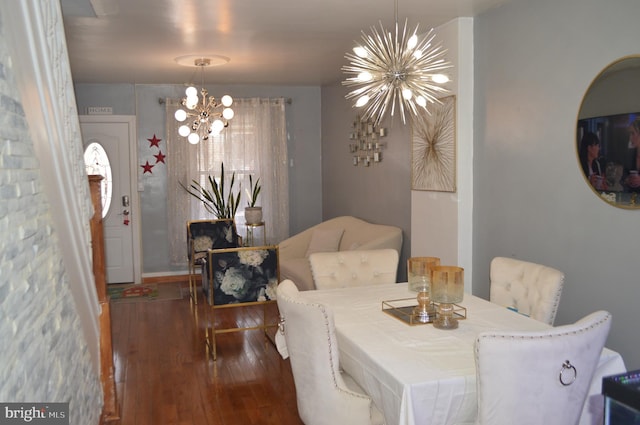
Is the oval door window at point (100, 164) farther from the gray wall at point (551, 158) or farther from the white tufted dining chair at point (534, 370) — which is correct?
the white tufted dining chair at point (534, 370)

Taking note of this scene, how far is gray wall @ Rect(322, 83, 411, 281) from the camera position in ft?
18.0

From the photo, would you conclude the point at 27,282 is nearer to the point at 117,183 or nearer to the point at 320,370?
the point at 320,370

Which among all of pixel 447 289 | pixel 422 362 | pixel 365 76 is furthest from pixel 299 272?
pixel 422 362

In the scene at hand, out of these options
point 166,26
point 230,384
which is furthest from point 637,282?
point 166,26

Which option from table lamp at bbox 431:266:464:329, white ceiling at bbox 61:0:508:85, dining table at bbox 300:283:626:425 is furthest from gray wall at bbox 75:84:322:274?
table lamp at bbox 431:266:464:329

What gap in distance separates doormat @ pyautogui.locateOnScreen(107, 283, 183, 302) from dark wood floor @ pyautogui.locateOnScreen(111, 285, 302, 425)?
0.79 m

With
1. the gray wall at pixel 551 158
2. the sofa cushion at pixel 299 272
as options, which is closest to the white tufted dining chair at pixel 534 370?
the gray wall at pixel 551 158

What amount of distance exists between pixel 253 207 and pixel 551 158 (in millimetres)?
4363

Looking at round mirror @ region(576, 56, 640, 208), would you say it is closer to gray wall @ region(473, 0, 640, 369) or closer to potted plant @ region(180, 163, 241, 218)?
gray wall @ region(473, 0, 640, 369)

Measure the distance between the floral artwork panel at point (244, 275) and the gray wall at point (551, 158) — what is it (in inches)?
62.9

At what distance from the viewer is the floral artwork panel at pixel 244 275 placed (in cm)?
444

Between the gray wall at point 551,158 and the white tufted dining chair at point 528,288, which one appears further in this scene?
the gray wall at point 551,158

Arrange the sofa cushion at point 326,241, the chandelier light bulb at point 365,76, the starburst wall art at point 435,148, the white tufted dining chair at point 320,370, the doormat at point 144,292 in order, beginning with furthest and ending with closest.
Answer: the doormat at point 144,292
the sofa cushion at point 326,241
the starburst wall art at point 435,148
the chandelier light bulb at point 365,76
the white tufted dining chair at point 320,370

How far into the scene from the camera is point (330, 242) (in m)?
6.34
